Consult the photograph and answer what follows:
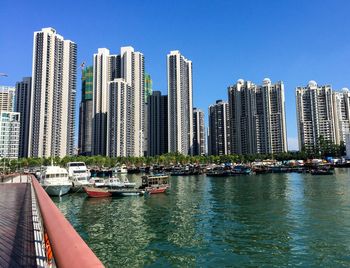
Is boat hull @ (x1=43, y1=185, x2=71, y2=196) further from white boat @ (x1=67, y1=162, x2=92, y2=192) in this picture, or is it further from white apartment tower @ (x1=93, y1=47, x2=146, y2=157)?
white apartment tower @ (x1=93, y1=47, x2=146, y2=157)

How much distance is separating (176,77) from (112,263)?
18045cm

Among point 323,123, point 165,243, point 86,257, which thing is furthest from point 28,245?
point 323,123

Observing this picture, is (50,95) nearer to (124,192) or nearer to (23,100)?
(23,100)

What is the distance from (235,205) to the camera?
136 feet

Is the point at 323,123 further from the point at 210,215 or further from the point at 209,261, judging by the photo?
the point at 209,261

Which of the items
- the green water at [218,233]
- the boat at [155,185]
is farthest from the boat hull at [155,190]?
the green water at [218,233]

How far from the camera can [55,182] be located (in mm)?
51969

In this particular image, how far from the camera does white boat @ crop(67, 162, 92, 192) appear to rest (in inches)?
2335

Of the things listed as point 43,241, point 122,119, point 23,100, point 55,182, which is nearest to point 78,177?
point 55,182

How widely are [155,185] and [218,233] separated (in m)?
32.1

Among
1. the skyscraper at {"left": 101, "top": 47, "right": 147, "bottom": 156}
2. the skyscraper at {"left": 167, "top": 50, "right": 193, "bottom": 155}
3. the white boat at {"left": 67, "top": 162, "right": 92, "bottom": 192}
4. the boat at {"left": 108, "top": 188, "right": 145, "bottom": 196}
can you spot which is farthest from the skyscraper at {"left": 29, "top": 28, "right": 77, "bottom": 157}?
the boat at {"left": 108, "top": 188, "right": 145, "bottom": 196}

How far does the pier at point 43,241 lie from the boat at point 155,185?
Answer: 37.7 meters

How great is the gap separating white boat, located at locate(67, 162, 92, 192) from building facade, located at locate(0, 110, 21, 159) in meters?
101

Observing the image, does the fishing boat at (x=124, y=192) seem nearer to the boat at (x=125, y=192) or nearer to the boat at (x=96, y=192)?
the boat at (x=125, y=192)
